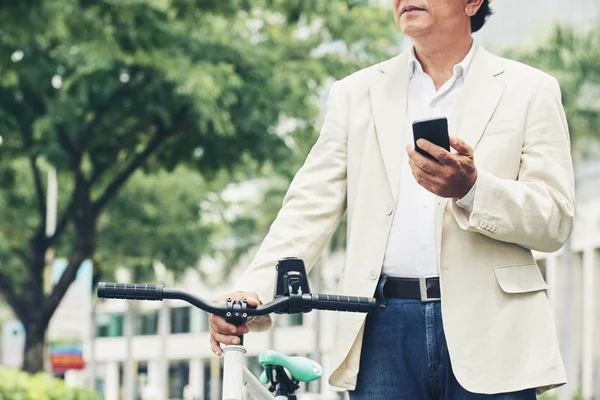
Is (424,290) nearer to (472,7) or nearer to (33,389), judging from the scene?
(472,7)

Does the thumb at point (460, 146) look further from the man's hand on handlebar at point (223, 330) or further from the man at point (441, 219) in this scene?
the man's hand on handlebar at point (223, 330)

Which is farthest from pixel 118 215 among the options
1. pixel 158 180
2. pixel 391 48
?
pixel 391 48

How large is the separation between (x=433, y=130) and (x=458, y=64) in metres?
0.64

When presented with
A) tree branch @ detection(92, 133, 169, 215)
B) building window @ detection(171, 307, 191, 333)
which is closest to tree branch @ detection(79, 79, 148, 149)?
tree branch @ detection(92, 133, 169, 215)

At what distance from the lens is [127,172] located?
1664cm

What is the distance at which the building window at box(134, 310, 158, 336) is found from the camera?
6612cm

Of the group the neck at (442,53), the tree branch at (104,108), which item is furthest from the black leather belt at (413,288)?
the tree branch at (104,108)

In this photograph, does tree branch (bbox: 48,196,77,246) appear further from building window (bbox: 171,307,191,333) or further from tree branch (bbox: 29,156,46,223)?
building window (bbox: 171,307,191,333)

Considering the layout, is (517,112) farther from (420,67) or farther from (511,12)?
(511,12)

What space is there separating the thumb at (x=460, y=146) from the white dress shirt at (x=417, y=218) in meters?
0.19

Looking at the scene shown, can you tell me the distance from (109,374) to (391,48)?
60290mm

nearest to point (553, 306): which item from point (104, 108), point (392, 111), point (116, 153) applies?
point (116, 153)

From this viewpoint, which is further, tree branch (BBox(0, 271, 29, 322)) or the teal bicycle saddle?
tree branch (BBox(0, 271, 29, 322))

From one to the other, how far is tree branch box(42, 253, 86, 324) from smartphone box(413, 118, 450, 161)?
14.9 m
